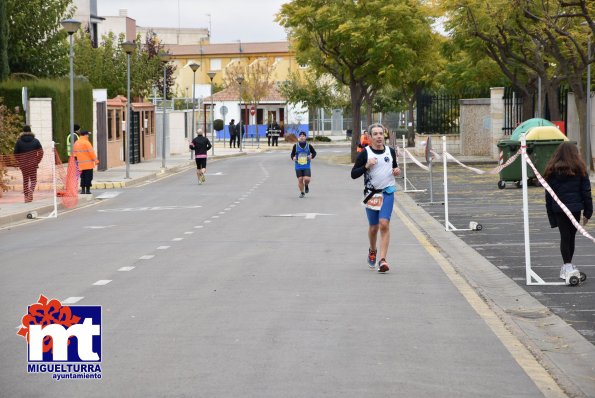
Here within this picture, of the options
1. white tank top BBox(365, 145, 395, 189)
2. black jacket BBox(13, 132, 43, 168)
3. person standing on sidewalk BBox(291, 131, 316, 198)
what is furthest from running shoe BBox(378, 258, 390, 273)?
black jacket BBox(13, 132, 43, 168)

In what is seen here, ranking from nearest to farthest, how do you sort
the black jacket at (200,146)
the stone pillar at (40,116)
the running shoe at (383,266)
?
the running shoe at (383,266)
the black jacket at (200,146)
the stone pillar at (40,116)

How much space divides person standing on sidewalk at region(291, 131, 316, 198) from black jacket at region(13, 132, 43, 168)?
6503 mm

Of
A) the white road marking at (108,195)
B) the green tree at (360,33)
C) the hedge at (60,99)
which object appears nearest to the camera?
the white road marking at (108,195)

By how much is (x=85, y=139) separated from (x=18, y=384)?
78.0ft

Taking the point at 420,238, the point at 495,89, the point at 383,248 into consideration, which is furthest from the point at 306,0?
the point at 383,248

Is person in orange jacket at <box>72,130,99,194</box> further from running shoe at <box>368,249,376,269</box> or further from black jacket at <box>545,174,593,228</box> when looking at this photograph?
black jacket at <box>545,174,593,228</box>

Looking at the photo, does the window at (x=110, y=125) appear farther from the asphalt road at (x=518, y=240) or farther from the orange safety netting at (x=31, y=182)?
the asphalt road at (x=518, y=240)

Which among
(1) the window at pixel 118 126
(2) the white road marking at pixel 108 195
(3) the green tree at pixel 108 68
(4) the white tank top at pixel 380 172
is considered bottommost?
(2) the white road marking at pixel 108 195

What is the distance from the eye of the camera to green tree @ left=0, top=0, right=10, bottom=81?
4641 centimetres

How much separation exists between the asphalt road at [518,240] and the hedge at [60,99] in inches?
615

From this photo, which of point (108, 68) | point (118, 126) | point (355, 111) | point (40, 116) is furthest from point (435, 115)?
point (40, 116)

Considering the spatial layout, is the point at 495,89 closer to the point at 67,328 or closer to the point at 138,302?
the point at 138,302

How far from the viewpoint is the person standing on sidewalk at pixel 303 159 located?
29.3m

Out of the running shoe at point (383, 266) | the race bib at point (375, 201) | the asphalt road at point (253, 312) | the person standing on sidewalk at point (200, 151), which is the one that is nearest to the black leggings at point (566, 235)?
the asphalt road at point (253, 312)
